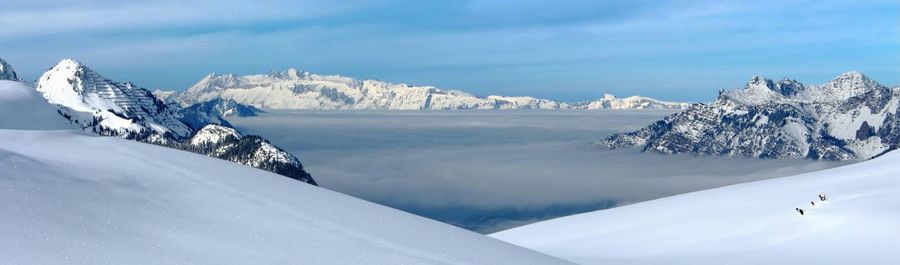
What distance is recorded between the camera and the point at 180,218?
86.0 feet

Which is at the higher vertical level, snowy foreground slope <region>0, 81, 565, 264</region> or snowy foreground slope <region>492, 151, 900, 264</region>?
snowy foreground slope <region>0, 81, 565, 264</region>

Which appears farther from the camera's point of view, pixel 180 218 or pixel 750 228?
pixel 750 228

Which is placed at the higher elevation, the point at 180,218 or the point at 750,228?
the point at 180,218

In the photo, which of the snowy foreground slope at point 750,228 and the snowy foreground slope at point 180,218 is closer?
the snowy foreground slope at point 180,218

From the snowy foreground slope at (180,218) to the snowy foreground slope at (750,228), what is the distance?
22.8m

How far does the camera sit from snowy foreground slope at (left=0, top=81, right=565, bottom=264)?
22.3m

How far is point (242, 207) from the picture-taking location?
28641 mm

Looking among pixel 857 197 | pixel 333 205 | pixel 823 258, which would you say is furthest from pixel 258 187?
pixel 857 197

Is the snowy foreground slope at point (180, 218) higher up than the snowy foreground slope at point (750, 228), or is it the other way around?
the snowy foreground slope at point (180, 218)

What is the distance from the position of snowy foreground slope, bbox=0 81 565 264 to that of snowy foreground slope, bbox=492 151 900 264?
2282 centimetres

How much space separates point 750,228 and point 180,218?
4553 centimetres

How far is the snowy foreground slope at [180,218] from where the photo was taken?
2234cm

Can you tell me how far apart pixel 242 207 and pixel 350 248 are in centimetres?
451

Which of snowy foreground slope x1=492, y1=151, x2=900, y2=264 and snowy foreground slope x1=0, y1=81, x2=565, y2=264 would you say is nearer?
snowy foreground slope x1=0, y1=81, x2=565, y2=264
